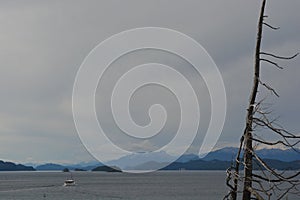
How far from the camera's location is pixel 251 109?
162 inches

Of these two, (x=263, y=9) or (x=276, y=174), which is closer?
(x=276, y=174)

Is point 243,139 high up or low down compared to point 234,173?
up

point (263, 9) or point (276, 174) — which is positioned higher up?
point (263, 9)

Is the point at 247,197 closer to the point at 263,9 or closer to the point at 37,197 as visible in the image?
the point at 263,9

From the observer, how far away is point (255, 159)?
3.88m

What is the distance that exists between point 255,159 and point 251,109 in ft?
1.46

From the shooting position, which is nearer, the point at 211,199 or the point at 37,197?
the point at 211,199

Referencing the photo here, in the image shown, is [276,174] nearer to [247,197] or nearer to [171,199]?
[247,197]

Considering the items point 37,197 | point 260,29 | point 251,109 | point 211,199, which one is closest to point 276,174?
point 251,109

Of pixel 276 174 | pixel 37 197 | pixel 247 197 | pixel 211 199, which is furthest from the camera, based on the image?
pixel 37 197

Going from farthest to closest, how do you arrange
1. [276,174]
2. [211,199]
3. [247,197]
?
[211,199] < [247,197] < [276,174]

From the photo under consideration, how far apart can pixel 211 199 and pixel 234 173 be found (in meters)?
79.8

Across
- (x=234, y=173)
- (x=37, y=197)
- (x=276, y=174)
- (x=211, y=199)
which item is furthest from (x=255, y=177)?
(x=37, y=197)

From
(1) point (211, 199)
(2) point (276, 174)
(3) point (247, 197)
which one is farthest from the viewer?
(1) point (211, 199)
